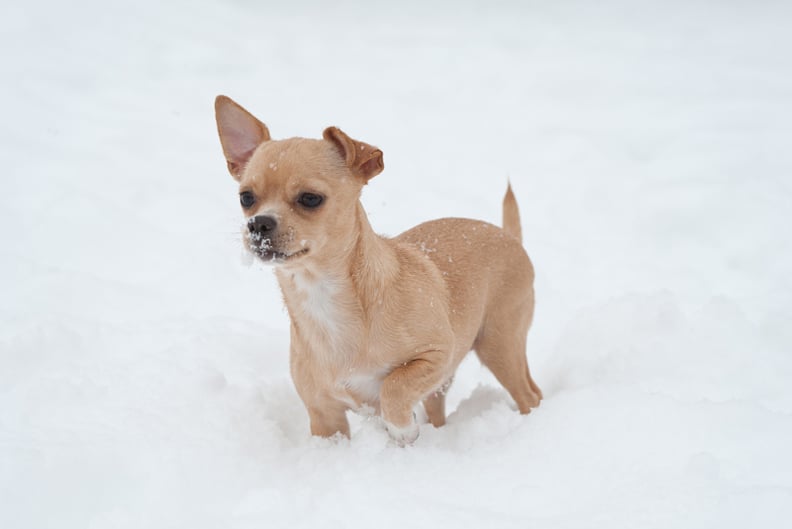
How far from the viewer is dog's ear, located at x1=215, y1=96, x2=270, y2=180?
3244 millimetres

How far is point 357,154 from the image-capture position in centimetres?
301

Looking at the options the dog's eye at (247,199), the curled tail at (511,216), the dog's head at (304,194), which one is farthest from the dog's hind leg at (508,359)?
the dog's eye at (247,199)

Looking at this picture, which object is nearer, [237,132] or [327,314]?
[327,314]

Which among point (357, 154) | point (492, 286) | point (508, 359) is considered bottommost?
point (508, 359)

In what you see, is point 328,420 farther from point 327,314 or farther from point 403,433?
point 327,314

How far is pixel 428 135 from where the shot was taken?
28.9 ft

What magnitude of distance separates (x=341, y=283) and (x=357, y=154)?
58 centimetres

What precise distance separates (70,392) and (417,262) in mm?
1764

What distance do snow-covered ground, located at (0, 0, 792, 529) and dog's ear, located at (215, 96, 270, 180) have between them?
3.73 ft

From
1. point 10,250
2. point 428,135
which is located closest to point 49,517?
point 10,250

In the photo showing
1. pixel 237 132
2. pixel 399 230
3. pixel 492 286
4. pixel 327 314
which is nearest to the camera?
pixel 327 314

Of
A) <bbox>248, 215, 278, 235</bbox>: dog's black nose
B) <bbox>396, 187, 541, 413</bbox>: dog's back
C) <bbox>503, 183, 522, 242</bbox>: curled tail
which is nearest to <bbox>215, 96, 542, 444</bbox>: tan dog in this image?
<bbox>248, 215, 278, 235</bbox>: dog's black nose

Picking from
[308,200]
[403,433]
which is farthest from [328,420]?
[308,200]

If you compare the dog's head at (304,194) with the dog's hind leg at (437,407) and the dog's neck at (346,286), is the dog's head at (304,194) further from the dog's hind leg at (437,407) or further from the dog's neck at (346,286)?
the dog's hind leg at (437,407)
